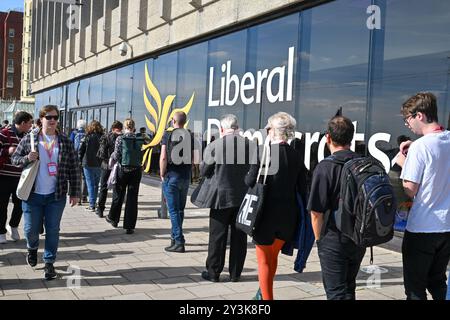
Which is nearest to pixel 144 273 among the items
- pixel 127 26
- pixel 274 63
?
pixel 274 63

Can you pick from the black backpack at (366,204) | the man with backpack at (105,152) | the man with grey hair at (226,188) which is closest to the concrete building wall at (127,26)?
the man with backpack at (105,152)

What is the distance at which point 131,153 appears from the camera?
7.61 m

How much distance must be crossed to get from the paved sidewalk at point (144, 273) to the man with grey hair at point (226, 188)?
8.9 inches

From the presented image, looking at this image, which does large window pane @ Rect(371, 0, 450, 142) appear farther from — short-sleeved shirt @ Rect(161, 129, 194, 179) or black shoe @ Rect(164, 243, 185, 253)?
black shoe @ Rect(164, 243, 185, 253)

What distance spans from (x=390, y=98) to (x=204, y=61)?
6359 millimetres

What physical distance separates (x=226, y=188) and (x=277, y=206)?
1.08 meters

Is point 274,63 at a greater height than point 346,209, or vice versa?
point 274,63

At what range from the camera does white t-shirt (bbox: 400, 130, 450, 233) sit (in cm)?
321

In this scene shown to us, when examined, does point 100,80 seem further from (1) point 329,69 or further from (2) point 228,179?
(2) point 228,179

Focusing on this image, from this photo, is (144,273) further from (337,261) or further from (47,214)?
(337,261)

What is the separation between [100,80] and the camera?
2017cm

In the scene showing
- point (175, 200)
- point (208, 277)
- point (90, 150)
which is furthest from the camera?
point (90, 150)

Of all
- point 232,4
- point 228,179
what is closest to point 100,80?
point 232,4

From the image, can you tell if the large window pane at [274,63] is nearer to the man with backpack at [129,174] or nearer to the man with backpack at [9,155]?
the man with backpack at [129,174]
